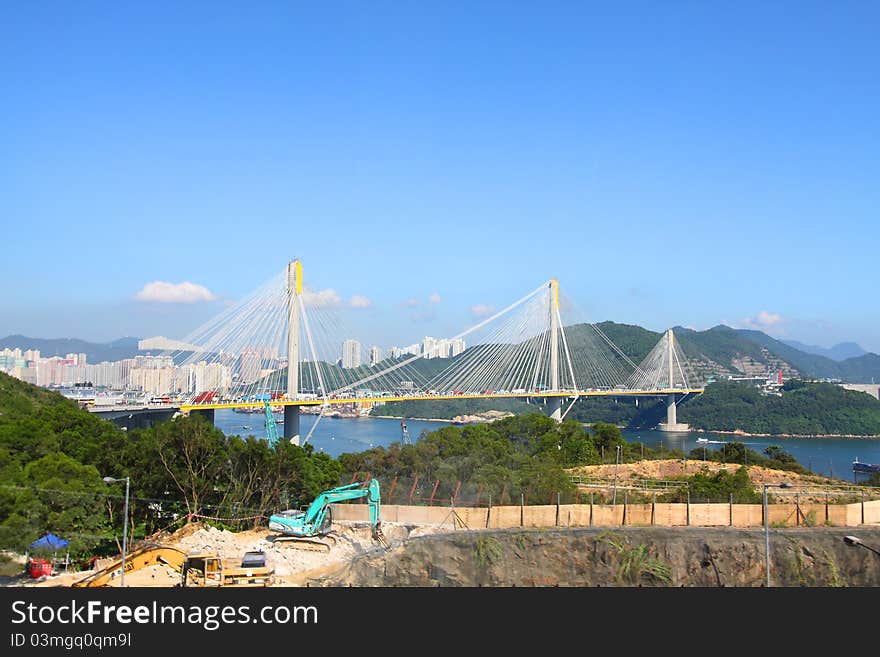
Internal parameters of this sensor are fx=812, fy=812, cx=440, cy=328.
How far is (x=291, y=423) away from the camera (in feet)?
85.3

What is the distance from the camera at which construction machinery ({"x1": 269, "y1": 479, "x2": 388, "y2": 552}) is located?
1210cm

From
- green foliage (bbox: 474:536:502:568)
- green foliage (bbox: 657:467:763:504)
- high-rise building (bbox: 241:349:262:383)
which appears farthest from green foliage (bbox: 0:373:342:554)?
high-rise building (bbox: 241:349:262:383)

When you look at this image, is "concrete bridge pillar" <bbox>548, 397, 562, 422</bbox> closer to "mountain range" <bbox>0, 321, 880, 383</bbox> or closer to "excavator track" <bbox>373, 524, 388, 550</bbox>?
"mountain range" <bbox>0, 321, 880, 383</bbox>

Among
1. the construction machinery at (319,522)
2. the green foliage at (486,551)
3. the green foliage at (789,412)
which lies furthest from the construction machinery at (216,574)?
the green foliage at (789,412)

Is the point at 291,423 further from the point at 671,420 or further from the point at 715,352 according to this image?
the point at 715,352

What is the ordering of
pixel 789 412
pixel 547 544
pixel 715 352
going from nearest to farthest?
pixel 547 544 → pixel 789 412 → pixel 715 352

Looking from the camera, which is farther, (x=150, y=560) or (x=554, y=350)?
(x=554, y=350)

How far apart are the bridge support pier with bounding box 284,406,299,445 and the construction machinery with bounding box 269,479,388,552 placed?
1261 centimetres

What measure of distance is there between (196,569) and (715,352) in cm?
8084

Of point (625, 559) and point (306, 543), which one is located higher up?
point (306, 543)

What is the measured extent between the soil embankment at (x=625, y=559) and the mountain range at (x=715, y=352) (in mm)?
35971

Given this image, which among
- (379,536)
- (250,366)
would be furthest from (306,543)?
(250,366)
